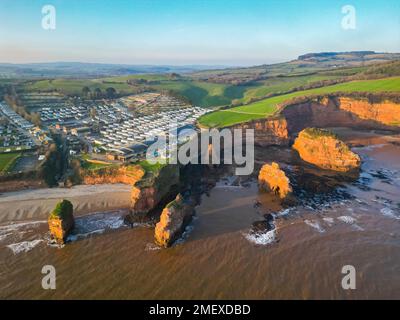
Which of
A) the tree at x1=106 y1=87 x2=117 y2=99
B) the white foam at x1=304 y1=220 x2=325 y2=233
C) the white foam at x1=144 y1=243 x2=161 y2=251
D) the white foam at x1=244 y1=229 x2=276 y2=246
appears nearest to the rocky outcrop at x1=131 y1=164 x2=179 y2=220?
the white foam at x1=144 y1=243 x2=161 y2=251

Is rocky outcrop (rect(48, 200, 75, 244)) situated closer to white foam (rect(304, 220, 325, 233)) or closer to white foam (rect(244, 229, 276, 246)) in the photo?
white foam (rect(244, 229, 276, 246))

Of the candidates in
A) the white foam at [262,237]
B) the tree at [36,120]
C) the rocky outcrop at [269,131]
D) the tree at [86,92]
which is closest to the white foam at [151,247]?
the white foam at [262,237]

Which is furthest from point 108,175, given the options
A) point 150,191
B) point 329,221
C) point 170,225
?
point 329,221

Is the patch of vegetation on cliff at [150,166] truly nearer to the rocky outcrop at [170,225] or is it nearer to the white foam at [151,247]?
the rocky outcrop at [170,225]

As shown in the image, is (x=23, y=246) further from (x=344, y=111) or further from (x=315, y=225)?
(x=344, y=111)

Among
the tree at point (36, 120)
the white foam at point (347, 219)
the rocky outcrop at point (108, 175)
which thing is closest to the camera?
the white foam at point (347, 219)
